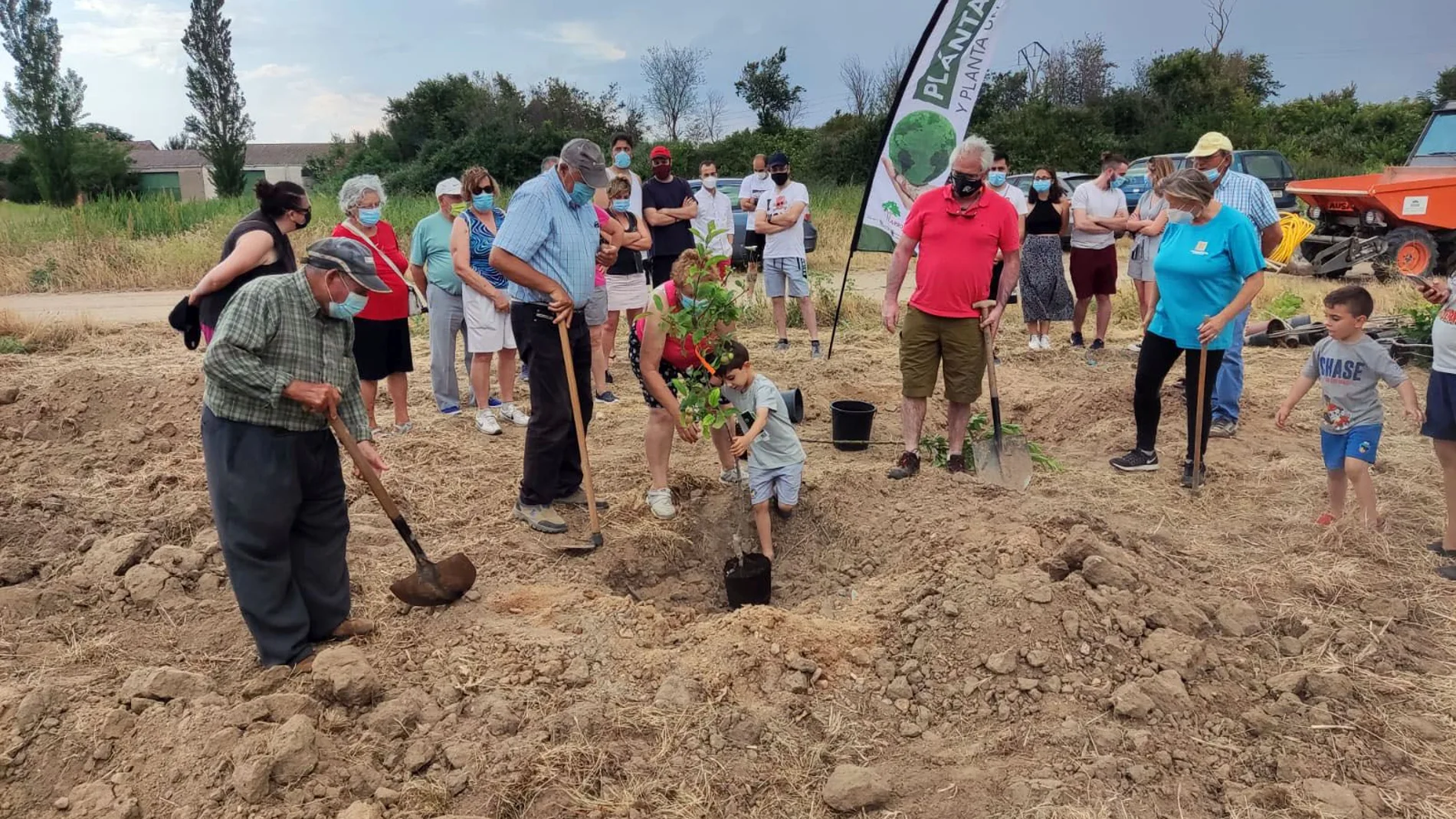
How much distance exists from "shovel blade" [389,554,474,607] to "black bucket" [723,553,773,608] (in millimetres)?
1126

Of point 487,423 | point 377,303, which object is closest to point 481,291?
point 377,303

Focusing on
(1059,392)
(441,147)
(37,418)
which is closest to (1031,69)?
(441,147)

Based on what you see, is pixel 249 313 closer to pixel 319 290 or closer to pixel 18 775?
pixel 319 290

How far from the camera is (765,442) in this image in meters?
4.37

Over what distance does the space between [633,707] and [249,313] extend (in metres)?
1.78

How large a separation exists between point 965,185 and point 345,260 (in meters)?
3.13

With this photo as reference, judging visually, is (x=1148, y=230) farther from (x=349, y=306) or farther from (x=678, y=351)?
(x=349, y=306)

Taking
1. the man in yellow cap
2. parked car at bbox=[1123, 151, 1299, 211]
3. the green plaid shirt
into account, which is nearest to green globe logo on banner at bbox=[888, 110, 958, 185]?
the man in yellow cap

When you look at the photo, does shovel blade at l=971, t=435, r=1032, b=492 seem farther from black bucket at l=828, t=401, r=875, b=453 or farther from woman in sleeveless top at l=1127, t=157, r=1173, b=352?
woman in sleeveless top at l=1127, t=157, r=1173, b=352

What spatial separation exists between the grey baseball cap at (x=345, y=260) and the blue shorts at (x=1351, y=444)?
4164 mm

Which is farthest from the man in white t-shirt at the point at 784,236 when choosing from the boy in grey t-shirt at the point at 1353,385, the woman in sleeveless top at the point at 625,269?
the boy in grey t-shirt at the point at 1353,385

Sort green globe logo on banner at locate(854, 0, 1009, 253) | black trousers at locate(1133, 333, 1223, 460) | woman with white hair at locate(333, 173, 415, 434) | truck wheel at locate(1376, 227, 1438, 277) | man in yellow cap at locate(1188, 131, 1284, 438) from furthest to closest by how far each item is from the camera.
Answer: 1. truck wheel at locate(1376, 227, 1438, 277)
2. green globe logo on banner at locate(854, 0, 1009, 253)
3. woman with white hair at locate(333, 173, 415, 434)
4. man in yellow cap at locate(1188, 131, 1284, 438)
5. black trousers at locate(1133, 333, 1223, 460)

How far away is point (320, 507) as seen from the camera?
329 cm

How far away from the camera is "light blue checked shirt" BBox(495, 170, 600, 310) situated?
407 cm
